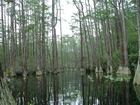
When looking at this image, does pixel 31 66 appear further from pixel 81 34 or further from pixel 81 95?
pixel 81 95

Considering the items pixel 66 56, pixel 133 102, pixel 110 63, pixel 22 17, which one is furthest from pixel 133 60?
pixel 66 56

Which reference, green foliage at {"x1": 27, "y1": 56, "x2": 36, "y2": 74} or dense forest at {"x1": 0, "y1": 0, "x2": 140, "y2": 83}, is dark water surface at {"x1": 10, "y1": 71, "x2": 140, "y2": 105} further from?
green foliage at {"x1": 27, "y1": 56, "x2": 36, "y2": 74}

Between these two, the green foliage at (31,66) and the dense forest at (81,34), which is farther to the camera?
the green foliage at (31,66)

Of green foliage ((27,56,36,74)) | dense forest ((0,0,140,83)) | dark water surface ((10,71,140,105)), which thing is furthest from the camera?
green foliage ((27,56,36,74))

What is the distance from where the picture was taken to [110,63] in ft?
66.2

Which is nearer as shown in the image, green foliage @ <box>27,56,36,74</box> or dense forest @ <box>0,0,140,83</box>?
dense forest @ <box>0,0,140,83</box>

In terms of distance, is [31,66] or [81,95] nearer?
[81,95]

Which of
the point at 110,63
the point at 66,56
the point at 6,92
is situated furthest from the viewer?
the point at 66,56

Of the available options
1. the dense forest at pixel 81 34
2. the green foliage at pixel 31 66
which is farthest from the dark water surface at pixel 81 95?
the green foliage at pixel 31 66

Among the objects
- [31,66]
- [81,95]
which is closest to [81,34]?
[31,66]

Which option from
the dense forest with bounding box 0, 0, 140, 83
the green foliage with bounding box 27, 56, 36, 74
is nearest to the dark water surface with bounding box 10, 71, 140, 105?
the dense forest with bounding box 0, 0, 140, 83

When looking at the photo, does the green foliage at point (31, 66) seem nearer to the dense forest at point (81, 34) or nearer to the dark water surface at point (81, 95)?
the dense forest at point (81, 34)

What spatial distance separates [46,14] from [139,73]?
60.6 ft

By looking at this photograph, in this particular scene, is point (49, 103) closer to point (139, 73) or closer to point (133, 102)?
point (133, 102)
